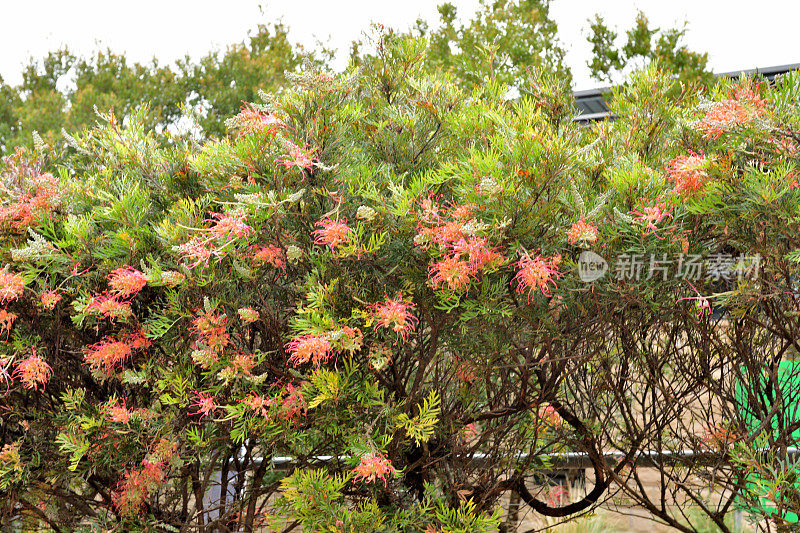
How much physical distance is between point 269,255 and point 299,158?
32cm

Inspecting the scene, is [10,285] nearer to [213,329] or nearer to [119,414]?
[119,414]

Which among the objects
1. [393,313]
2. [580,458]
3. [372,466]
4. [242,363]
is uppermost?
[393,313]

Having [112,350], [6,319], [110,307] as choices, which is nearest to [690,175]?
[110,307]

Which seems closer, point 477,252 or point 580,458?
point 477,252

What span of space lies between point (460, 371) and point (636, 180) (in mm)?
1104

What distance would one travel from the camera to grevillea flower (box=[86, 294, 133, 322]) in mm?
2279

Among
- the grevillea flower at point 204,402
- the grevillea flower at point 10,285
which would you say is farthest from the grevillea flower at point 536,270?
the grevillea flower at point 10,285

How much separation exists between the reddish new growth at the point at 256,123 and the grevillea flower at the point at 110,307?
70 centimetres

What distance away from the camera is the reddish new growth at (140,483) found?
98.8 inches

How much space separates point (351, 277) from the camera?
7.53ft

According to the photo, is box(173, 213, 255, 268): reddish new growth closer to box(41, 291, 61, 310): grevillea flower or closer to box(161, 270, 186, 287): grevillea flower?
box(161, 270, 186, 287): grevillea flower

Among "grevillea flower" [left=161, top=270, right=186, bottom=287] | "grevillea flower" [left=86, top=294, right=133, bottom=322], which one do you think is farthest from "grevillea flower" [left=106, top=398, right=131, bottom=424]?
"grevillea flower" [left=161, top=270, right=186, bottom=287]

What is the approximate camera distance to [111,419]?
2537 mm

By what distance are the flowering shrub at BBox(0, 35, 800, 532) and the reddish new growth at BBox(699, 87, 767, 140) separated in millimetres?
20
